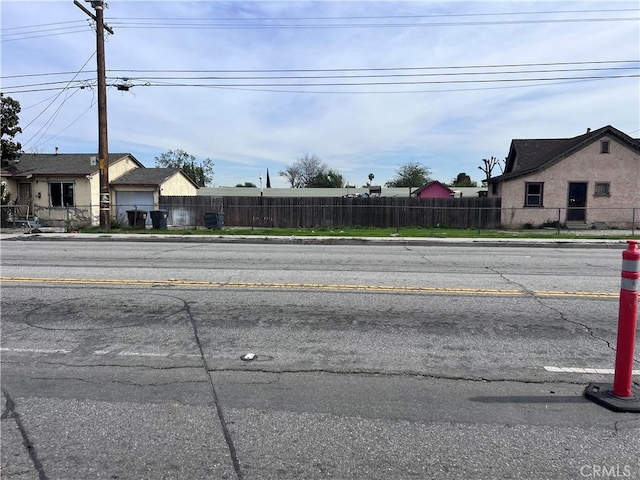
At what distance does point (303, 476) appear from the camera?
2607mm

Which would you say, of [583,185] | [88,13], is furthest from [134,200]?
[583,185]

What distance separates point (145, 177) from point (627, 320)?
2897cm

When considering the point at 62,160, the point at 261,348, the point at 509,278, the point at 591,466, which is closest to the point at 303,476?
the point at 591,466

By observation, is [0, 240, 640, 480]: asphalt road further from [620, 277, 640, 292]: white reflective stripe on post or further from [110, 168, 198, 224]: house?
[110, 168, 198, 224]: house

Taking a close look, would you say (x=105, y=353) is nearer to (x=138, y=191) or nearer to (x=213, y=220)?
(x=213, y=220)

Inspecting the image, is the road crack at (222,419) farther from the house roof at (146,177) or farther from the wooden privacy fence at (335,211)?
the house roof at (146,177)

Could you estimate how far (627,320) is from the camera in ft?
11.1

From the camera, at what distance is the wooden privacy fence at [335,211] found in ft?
86.0

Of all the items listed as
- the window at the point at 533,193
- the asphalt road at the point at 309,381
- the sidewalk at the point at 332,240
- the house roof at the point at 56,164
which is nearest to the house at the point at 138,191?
the house roof at the point at 56,164

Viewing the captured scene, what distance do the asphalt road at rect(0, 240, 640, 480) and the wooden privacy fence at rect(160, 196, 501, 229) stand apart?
18506 mm

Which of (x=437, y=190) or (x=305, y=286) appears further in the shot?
(x=437, y=190)

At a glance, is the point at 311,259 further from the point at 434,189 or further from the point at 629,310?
the point at 434,189

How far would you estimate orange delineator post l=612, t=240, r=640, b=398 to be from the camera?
3.38 meters

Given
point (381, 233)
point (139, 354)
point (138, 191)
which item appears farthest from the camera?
point (138, 191)
